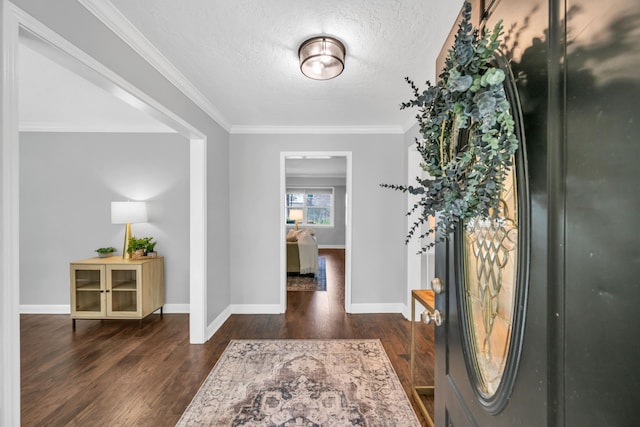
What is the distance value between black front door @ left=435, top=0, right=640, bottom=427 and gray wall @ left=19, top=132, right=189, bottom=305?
377cm

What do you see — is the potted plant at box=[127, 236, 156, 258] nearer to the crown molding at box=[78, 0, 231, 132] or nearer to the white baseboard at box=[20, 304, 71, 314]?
the white baseboard at box=[20, 304, 71, 314]

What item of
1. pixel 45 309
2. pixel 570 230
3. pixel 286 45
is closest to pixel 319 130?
pixel 286 45

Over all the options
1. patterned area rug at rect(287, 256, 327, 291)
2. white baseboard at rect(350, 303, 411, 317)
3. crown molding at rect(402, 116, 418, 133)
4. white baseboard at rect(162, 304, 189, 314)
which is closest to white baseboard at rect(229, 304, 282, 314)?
white baseboard at rect(162, 304, 189, 314)

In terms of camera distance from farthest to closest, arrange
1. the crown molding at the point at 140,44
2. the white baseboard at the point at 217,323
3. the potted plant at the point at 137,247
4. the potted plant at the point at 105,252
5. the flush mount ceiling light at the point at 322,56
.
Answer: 1. the potted plant at the point at 105,252
2. the potted plant at the point at 137,247
3. the white baseboard at the point at 217,323
4. the flush mount ceiling light at the point at 322,56
5. the crown molding at the point at 140,44

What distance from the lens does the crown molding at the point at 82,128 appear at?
367cm

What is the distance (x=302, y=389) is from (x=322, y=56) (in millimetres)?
2354

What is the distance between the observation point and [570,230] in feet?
1.68

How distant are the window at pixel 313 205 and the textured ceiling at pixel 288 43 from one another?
6879 mm

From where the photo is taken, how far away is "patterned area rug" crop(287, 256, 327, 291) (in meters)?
5.02

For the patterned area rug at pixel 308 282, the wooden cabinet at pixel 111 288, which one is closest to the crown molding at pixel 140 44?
the wooden cabinet at pixel 111 288

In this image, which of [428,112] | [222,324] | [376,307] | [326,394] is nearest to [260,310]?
[222,324]

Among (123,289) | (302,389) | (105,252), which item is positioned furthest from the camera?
(105,252)

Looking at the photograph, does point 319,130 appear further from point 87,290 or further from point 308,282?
point 87,290

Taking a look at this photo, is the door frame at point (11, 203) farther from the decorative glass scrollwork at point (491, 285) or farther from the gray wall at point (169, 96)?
the decorative glass scrollwork at point (491, 285)
